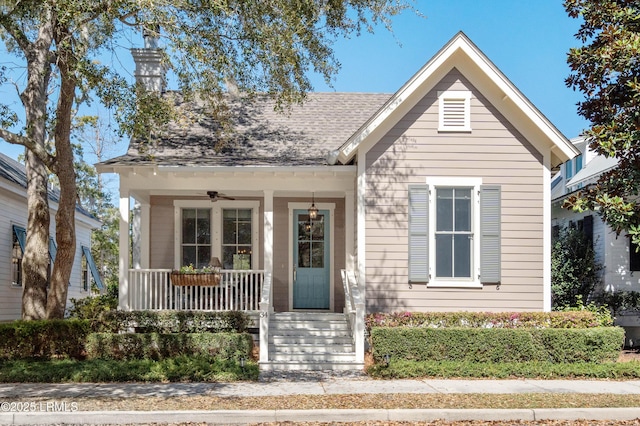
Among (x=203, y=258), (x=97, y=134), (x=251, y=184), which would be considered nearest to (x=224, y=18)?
(x=251, y=184)

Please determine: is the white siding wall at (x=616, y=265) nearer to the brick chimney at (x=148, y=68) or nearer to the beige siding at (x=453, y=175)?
the beige siding at (x=453, y=175)

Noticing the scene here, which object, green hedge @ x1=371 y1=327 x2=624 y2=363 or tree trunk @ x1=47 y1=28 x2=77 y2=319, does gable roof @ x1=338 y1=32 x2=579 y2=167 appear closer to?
green hedge @ x1=371 y1=327 x2=624 y2=363

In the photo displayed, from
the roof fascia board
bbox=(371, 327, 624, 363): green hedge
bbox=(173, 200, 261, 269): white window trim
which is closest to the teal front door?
bbox=(173, 200, 261, 269): white window trim

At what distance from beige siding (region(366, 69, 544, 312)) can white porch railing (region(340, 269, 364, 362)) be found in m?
0.38

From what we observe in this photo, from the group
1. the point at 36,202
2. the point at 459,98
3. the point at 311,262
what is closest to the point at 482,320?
the point at 459,98

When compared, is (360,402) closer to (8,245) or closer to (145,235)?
(145,235)

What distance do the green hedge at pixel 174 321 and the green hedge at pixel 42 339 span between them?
2.11 ft

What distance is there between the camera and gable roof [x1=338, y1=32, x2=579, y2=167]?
12.8 meters

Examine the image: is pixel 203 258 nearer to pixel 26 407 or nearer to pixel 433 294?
pixel 433 294

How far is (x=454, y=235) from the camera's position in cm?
1305

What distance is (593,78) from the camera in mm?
12742

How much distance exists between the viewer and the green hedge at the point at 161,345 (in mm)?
12289

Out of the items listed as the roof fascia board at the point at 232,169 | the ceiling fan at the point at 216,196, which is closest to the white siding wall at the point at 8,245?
the roof fascia board at the point at 232,169

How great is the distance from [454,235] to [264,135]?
531 cm
